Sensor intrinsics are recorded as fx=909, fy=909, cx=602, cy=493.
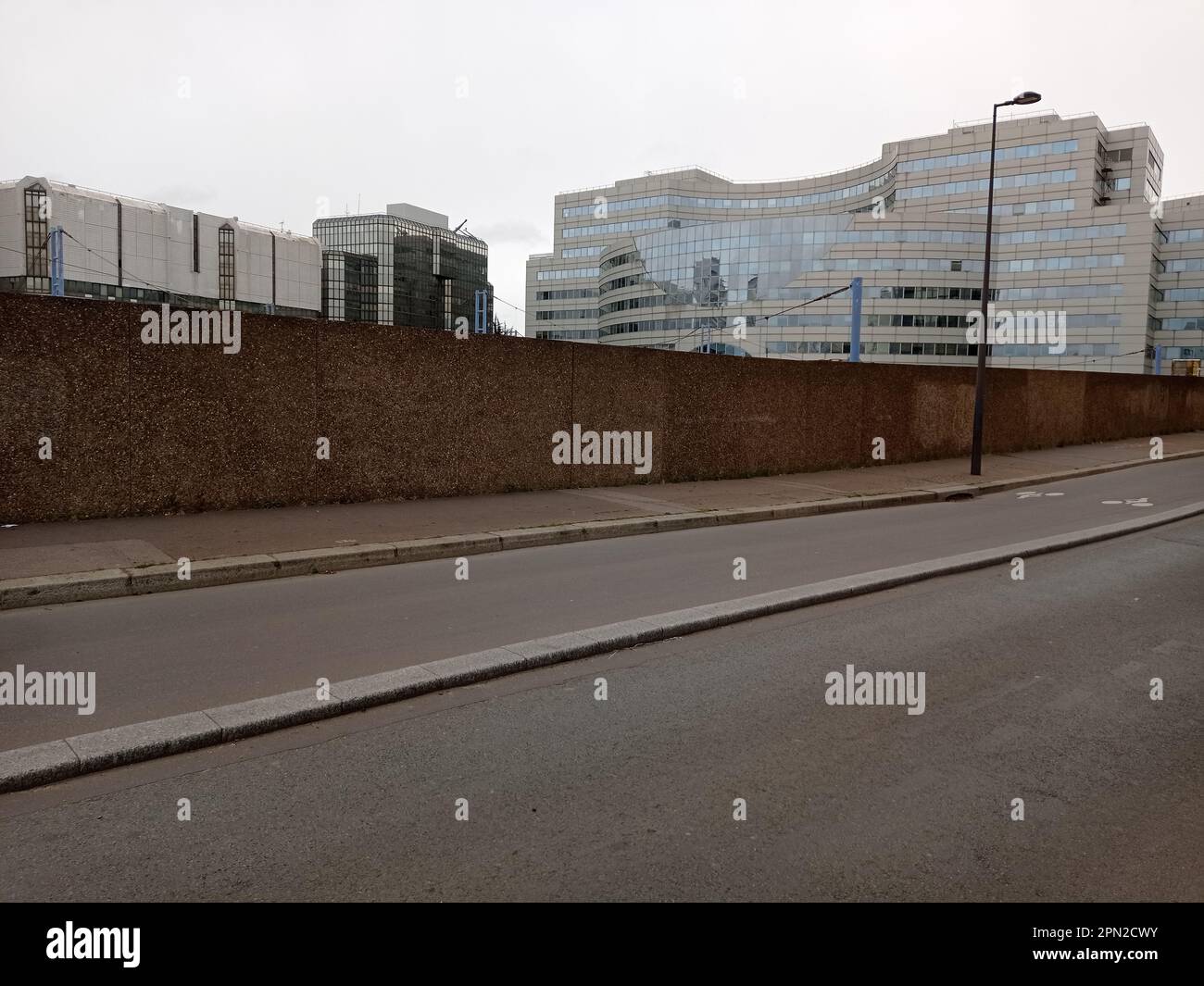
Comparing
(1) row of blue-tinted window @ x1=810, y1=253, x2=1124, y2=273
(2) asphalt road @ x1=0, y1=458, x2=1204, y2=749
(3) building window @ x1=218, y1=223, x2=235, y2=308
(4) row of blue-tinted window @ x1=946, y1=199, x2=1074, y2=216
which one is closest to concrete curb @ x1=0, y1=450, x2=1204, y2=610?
(2) asphalt road @ x1=0, y1=458, x2=1204, y2=749

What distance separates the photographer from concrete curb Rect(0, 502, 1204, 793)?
4336mm

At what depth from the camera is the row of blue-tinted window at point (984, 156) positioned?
323 feet

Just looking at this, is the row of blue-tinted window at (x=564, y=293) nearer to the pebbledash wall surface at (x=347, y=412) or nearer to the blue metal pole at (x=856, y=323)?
the blue metal pole at (x=856, y=323)

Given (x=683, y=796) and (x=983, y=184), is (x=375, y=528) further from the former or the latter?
(x=983, y=184)

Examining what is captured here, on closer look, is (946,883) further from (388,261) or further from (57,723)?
(388,261)

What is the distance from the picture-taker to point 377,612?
7328mm

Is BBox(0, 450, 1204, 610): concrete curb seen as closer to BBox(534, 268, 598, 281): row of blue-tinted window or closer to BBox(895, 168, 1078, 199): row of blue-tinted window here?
BBox(895, 168, 1078, 199): row of blue-tinted window

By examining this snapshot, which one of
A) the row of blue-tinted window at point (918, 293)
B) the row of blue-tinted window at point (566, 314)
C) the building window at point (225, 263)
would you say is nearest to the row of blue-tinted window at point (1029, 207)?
the row of blue-tinted window at point (918, 293)

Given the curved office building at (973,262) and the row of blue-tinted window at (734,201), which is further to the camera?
the row of blue-tinted window at (734,201)

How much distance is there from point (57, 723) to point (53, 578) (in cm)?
330

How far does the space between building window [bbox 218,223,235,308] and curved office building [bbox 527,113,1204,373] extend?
5118 cm

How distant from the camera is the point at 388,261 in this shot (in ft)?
429

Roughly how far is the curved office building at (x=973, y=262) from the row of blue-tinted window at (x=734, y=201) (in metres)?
7.92
